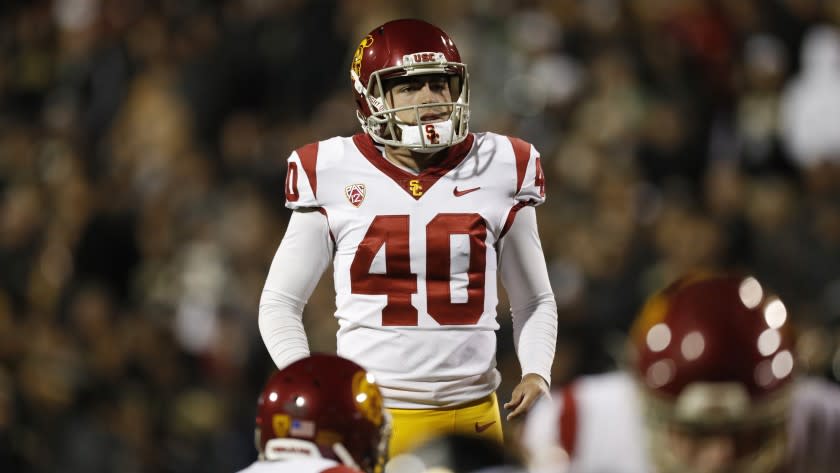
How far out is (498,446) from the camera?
221cm

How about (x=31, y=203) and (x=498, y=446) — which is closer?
(x=498, y=446)

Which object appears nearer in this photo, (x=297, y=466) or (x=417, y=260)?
(x=297, y=466)

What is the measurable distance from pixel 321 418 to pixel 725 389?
122 cm

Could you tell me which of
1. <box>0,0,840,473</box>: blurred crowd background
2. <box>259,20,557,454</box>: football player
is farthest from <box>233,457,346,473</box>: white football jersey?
<box>0,0,840,473</box>: blurred crowd background

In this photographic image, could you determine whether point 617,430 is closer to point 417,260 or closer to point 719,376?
point 719,376

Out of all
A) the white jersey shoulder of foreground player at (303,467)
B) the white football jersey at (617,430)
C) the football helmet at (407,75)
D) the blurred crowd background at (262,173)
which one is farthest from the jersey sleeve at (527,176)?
the blurred crowd background at (262,173)

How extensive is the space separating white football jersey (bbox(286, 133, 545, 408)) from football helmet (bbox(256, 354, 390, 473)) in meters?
0.60

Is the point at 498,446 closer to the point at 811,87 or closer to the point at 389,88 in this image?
the point at 389,88

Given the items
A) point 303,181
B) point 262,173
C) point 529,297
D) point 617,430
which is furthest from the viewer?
point 262,173

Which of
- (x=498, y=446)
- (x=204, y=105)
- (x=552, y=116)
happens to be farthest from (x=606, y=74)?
(x=498, y=446)

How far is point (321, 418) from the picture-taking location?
9.49 feet

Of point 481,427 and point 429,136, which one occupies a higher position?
point 429,136

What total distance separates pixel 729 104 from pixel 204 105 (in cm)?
332

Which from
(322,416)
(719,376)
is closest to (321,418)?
(322,416)
